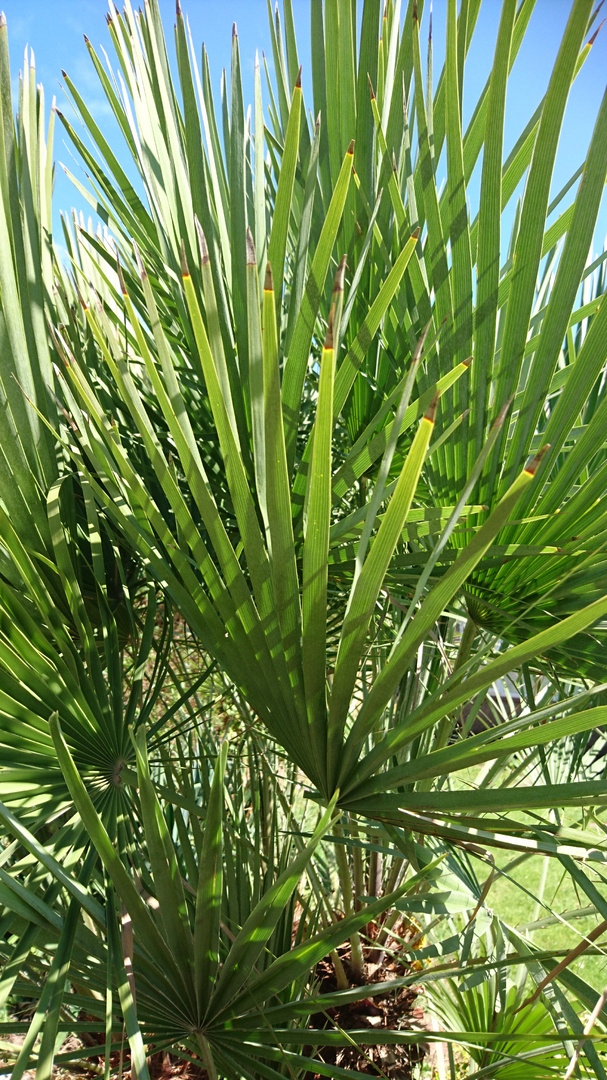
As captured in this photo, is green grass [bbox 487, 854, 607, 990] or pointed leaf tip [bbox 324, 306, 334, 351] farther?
green grass [bbox 487, 854, 607, 990]

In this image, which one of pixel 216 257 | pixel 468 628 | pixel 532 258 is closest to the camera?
pixel 532 258

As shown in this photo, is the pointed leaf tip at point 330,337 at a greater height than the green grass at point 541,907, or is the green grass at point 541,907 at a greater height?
the pointed leaf tip at point 330,337

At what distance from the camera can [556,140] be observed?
51 cm

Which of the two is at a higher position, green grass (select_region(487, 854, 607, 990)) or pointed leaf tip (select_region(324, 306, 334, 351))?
pointed leaf tip (select_region(324, 306, 334, 351))

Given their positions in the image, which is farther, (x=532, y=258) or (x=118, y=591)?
(x=118, y=591)

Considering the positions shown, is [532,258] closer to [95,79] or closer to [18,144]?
[18,144]

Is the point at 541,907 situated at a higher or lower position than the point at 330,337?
lower

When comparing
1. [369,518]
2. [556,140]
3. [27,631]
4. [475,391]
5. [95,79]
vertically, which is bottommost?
[27,631]

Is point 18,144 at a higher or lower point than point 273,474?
higher

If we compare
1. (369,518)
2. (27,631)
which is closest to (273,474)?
(369,518)

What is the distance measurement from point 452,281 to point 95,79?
24.2 inches

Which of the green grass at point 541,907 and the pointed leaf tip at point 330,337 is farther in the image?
the green grass at point 541,907

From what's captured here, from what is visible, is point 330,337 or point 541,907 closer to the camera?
point 330,337

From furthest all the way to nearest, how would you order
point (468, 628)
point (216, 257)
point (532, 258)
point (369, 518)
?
point (468, 628), point (216, 257), point (532, 258), point (369, 518)
